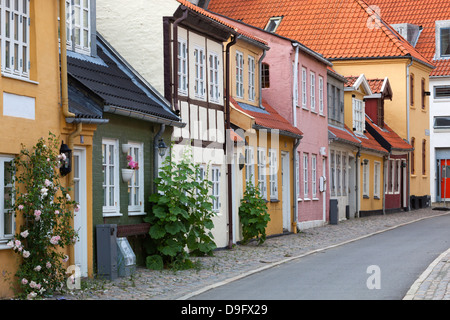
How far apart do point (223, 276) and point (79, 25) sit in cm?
543

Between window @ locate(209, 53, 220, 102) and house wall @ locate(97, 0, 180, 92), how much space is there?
309cm

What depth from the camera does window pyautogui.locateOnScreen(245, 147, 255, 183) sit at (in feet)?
83.0

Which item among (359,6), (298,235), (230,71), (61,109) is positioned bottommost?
(298,235)

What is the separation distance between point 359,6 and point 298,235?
20971mm

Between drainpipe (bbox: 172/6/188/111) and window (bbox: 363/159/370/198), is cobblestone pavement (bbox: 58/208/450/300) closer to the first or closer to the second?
drainpipe (bbox: 172/6/188/111)

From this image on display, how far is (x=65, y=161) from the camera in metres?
14.5

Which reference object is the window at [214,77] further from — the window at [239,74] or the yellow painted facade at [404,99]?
the yellow painted facade at [404,99]

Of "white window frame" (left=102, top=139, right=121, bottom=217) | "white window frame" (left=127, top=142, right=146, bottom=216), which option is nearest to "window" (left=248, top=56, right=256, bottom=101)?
"white window frame" (left=127, top=142, right=146, bottom=216)

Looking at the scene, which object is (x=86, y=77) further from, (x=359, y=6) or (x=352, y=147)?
(x=359, y=6)

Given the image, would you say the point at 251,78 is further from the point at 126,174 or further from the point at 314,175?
the point at 126,174

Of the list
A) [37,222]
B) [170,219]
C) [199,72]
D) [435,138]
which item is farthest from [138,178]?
[435,138]

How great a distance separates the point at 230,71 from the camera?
25.3m

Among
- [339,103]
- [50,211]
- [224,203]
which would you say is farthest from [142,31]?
[339,103]

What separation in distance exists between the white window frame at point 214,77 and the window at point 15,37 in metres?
9.14
